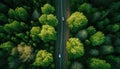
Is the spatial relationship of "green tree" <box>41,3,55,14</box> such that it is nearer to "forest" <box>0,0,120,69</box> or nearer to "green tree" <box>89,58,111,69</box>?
"forest" <box>0,0,120,69</box>

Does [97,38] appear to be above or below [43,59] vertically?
above

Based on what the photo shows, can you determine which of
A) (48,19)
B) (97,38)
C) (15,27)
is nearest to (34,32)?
(48,19)

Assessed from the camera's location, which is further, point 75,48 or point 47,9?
point 47,9

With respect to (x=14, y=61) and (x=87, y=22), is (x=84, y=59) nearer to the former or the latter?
(x=87, y=22)

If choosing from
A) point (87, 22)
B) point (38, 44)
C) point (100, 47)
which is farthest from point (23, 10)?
point (100, 47)

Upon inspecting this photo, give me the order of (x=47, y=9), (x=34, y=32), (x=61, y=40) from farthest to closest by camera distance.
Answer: (x=61, y=40) < (x=47, y=9) < (x=34, y=32)

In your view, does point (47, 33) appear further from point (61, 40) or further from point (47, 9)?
point (47, 9)

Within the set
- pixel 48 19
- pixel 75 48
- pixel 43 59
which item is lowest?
pixel 43 59
